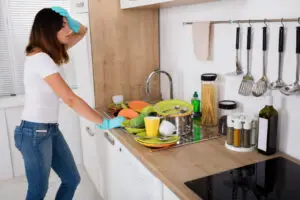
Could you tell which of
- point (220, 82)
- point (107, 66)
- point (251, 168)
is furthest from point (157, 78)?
point (251, 168)

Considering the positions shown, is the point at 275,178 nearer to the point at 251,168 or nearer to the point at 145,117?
the point at 251,168

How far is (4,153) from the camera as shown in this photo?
9.70 ft

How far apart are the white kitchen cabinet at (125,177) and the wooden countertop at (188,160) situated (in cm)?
5

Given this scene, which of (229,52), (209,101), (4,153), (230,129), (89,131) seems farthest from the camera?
(4,153)

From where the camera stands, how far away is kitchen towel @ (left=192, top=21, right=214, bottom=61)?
184 cm

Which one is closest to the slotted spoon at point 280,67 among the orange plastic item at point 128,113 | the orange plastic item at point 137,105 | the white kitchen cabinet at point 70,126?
the orange plastic item at point 128,113

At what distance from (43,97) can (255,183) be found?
119 cm

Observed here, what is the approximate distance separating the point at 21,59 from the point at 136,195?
2.17 m

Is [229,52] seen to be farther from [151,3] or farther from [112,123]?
[112,123]

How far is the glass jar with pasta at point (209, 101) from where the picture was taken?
184cm

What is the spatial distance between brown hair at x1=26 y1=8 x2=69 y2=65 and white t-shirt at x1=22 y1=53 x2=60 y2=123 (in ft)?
0.20

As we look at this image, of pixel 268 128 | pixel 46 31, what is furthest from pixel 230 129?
pixel 46 31

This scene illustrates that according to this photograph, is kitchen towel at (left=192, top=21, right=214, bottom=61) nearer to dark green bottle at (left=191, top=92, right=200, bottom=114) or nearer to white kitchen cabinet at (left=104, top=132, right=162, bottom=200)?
dark green bottle at (left=191, top=92, right=200, bottom=114)

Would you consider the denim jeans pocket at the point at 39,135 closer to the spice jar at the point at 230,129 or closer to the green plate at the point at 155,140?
the green plate at the point at 155,140
